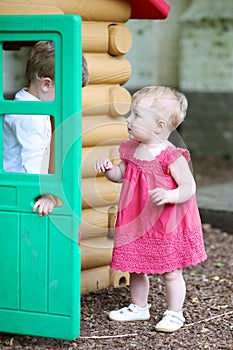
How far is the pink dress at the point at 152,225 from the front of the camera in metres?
4.49

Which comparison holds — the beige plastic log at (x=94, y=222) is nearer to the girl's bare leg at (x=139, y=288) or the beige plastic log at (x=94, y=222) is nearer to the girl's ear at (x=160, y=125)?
the girl's bare leg at (x=139, y=288)

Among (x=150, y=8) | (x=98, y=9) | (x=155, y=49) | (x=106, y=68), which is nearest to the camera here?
(x=98, y=9)

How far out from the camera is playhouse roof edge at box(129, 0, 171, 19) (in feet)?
17.5

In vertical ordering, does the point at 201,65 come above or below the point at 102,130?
below

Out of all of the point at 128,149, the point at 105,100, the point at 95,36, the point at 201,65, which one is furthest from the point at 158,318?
the point at 201,65

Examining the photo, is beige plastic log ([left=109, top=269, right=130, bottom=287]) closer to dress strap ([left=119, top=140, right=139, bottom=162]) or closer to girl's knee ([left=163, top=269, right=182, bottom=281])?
girl's knee ([left=163, top=269, right=182, bottom=281])

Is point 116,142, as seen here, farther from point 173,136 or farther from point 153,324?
point 153,324

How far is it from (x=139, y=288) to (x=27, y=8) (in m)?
1.70

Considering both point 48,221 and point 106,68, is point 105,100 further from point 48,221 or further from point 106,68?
point 48,221

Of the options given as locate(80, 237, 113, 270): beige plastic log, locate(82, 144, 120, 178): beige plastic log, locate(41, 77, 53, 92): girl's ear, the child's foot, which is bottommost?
the child's foot

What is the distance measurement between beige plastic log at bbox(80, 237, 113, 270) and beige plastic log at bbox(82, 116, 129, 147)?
0.62 metres

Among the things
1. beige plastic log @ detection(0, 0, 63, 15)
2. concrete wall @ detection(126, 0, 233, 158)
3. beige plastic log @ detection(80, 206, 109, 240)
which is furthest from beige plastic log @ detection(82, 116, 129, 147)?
concrete wall @ detection(126, 0, 233, 158)

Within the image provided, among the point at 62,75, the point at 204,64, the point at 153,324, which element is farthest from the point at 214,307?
the point at 204,64

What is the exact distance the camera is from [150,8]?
17.8 ft
